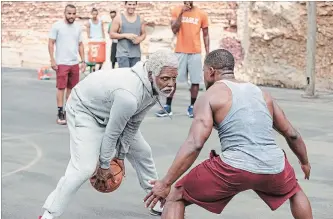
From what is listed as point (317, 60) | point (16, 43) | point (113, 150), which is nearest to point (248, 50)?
point (317, 60)

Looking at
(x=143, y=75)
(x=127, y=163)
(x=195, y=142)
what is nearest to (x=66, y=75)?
(x=127, y=163)

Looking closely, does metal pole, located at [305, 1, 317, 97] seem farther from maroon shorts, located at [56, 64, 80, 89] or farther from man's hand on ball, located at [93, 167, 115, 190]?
man's hand on ball, located at [93, 167, 115, 190]

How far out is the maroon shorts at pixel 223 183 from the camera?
4.61 m

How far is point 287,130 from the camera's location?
16.4 ft

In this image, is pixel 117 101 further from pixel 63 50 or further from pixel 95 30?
pixel 95 30

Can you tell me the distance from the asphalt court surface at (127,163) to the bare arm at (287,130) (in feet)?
3.81

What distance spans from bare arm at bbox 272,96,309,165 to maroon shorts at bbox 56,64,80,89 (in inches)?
243

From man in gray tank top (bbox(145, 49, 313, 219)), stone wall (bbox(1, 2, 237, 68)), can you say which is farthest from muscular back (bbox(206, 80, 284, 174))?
stone wall (bbox(1, 2, 237, 68))

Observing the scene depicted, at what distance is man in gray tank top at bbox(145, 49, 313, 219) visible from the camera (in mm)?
4598

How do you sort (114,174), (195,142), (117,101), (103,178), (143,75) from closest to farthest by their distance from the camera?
(195,142)
(117,101)
(143,75)
(103,178)
(114,174)

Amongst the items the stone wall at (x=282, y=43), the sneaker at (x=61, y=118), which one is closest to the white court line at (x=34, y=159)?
the sneaker at (x=61, y=118)

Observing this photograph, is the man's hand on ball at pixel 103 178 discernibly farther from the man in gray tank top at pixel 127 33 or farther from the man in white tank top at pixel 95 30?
the man in white tank top at pixel 95 30

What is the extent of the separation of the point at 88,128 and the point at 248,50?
10391 mm

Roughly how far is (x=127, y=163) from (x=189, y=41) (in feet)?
12.2
